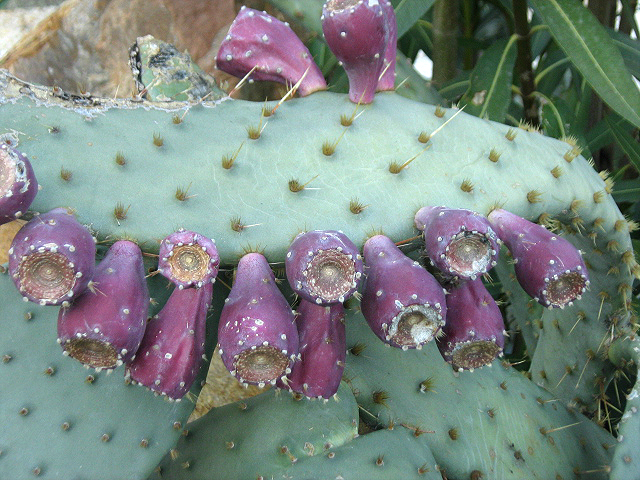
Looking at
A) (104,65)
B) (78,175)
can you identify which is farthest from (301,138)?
(104,65)

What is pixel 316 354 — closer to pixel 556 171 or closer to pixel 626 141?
pixel 556 171

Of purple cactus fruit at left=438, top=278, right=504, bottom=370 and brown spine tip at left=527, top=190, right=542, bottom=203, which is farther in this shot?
brown spine tip at left=527, top=190, right=542, bottom=203

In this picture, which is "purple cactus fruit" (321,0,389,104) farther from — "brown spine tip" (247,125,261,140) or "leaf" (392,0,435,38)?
"leaf" (392,0,435,38)

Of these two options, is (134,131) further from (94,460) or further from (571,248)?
(571,248)

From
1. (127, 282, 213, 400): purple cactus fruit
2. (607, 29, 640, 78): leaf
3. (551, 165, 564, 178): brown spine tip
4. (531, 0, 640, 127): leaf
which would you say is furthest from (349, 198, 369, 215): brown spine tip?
(607, 29, 640, 78): leaf

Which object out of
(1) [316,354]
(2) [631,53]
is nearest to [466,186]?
(1) [316,354]

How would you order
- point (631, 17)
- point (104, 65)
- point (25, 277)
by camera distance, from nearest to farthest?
point (25, 277)
point (104, 65)
point (631, 17)
